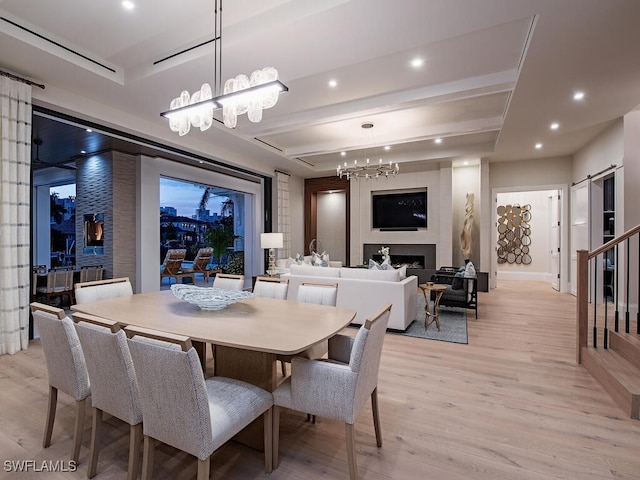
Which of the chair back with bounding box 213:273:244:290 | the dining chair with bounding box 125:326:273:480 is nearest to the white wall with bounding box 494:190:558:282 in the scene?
A: the chair back with bounding box 213:273:244:290

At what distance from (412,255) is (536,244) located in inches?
137

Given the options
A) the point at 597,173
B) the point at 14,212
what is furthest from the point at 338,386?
the point at 597,173

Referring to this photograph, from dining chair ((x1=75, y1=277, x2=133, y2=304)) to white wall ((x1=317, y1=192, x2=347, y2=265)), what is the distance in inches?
262

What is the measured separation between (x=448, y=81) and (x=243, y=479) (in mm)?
4293

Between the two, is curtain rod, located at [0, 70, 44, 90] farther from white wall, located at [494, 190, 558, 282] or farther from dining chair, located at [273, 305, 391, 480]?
white wall, located at [494, 190, 558, 282]

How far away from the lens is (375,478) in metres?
1.67

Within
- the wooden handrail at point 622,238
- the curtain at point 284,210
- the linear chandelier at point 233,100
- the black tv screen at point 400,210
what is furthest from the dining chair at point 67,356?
the black tv screen at point 400,210

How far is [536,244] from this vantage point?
862 centimetres

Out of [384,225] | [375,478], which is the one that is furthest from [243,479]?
[384,225]

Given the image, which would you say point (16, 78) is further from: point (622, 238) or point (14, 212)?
point (622, 238)

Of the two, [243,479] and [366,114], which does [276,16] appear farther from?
[243,479]

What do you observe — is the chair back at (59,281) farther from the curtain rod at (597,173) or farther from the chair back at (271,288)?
the curtain rod at (597,173)

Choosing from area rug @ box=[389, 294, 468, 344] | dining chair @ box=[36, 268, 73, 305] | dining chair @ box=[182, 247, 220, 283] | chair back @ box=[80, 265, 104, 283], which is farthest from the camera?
dining chair @ box=[182, 247, 220, 283]

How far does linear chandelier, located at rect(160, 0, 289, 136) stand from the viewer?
2339 millimetres
